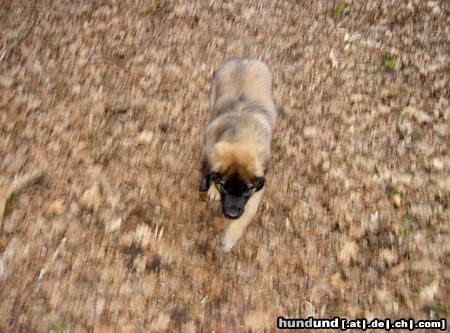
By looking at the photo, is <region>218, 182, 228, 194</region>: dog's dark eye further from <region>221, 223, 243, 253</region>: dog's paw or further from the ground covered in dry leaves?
the ground covered in dry leaves

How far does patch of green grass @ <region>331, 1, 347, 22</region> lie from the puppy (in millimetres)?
2138

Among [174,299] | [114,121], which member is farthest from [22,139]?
[174,299]

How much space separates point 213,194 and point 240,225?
0.54 meters

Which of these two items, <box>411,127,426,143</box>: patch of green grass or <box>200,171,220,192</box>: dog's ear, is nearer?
<box>200,171,220,192</box>: dog's ear

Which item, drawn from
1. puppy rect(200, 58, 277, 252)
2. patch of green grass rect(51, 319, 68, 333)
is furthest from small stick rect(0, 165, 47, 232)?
puppy rect(200, 58, 277, 252)

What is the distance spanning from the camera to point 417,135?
5418 mm

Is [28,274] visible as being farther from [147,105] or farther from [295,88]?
[295,88]

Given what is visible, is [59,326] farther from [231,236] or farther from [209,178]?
[209,178]

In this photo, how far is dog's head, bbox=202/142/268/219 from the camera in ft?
13.2

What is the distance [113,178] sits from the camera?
15.9ft

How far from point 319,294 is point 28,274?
2.83m

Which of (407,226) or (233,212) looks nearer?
(233,212)

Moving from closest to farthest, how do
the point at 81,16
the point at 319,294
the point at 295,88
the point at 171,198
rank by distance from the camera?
the point at 319,294, the point at 171,198, the point at 295,88, the point at 81,16

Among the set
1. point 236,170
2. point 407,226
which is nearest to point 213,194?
point 236,170
